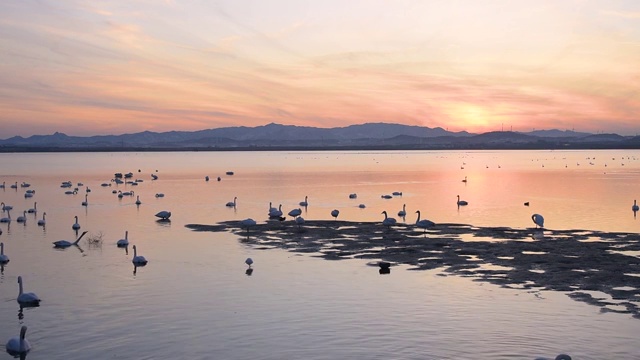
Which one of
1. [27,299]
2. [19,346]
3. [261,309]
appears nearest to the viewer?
[19,346]

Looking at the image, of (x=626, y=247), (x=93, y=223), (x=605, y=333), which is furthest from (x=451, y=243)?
(x=93, y=223)

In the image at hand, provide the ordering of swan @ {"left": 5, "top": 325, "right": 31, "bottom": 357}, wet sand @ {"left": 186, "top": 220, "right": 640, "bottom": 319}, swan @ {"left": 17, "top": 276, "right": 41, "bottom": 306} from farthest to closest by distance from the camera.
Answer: wet sand @ {"left": 186, "top": 220, "right": 640, "bottom": 319}, swan @ {"left": 17, "top": 276, "right": 41, "bottom": 306}, swan @ {"left": 5, "top": 325, "right": 31, "bottom": 357}

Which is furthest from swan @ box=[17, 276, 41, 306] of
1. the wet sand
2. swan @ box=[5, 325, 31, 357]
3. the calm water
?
the wet sand

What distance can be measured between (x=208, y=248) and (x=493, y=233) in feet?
50.0

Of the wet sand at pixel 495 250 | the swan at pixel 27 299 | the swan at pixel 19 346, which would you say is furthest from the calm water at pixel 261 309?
the wet sand at pixel 495 250

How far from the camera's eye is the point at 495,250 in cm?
3294

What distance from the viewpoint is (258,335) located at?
20.4 meters

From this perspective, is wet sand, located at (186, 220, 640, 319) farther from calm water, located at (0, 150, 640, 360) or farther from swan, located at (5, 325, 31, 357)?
swan, located at (5, 325, 31, 357)

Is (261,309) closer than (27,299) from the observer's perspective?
Yes

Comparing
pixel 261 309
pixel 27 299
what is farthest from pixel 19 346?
pixel 261 309

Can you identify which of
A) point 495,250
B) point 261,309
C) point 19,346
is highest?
point 495,250

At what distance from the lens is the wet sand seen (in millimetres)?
25547

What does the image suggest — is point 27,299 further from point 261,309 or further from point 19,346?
point 261,309

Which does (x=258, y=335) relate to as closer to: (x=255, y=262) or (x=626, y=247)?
(x=255, y=262)
